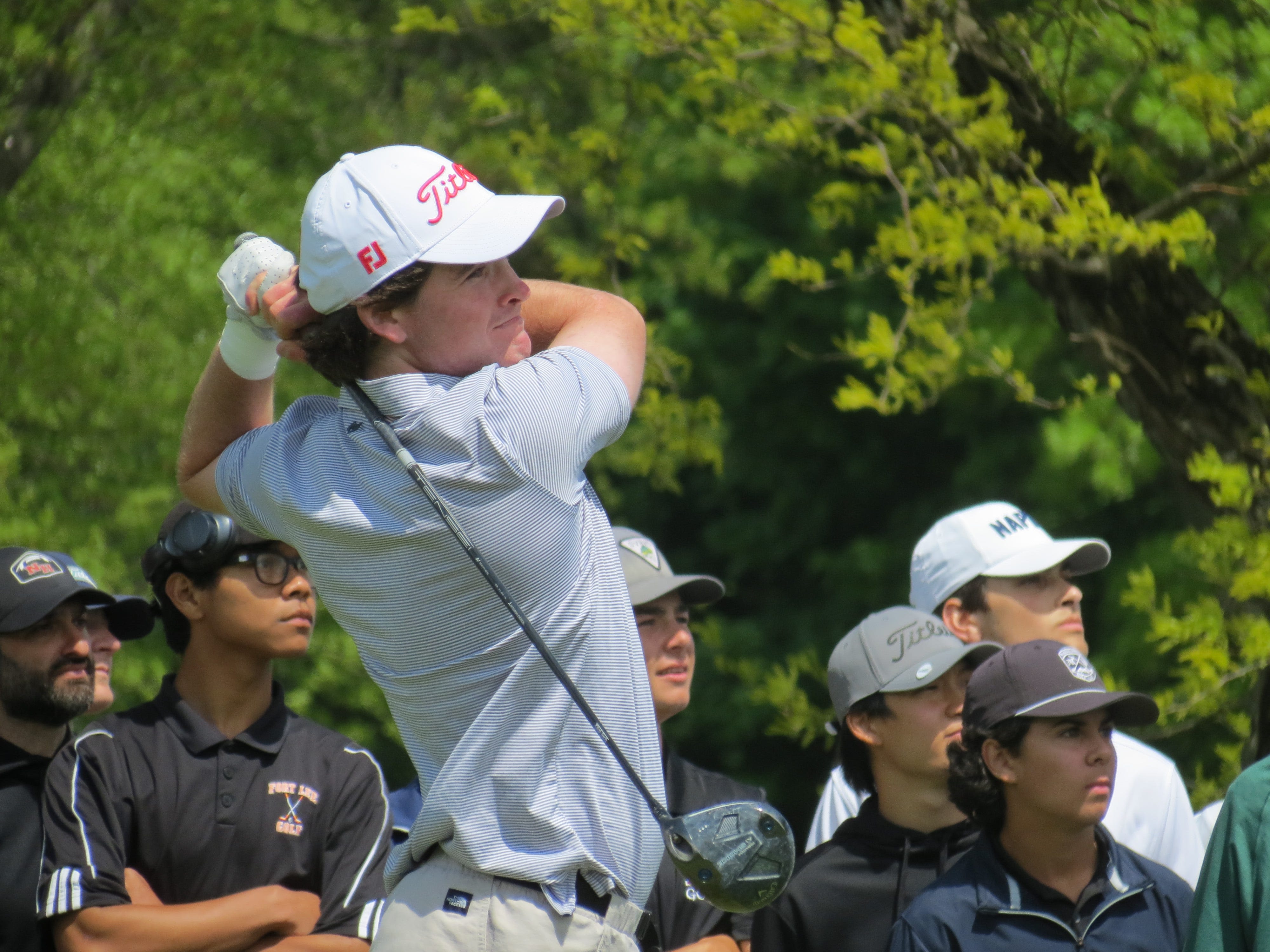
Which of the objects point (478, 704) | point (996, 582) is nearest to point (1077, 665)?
point (996, 582)

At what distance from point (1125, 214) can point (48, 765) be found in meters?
3.41

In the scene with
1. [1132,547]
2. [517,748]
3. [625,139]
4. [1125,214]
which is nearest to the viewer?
[517,748]

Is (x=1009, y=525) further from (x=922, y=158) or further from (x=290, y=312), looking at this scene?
(x=290, y=312)

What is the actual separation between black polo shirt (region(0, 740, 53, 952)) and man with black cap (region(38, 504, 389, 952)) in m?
A: 0.16

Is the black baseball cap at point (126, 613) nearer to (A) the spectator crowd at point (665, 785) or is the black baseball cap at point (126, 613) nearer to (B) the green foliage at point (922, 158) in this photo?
(A) the spectator crowd at point (665, 785)

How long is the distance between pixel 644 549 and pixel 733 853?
2393mm

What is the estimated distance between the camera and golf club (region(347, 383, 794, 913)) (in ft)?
7.71

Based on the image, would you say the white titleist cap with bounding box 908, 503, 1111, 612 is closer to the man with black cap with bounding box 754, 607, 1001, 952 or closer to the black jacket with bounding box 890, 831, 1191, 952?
the man with black cap with bounding box 754, 607, 1001, 952

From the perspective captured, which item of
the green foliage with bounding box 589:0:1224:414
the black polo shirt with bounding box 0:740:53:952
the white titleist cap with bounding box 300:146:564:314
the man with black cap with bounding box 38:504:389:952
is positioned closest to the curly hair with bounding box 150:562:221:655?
the man with black cap with bounding box 38:504:389:952

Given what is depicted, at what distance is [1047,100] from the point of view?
4867 mm

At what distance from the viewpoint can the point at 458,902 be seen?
2408 millimetres

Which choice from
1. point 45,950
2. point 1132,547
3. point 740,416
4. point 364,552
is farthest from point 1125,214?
point 740,416

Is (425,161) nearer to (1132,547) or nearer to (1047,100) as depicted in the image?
(1047,100)

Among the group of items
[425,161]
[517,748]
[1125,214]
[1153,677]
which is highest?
[425,161]
